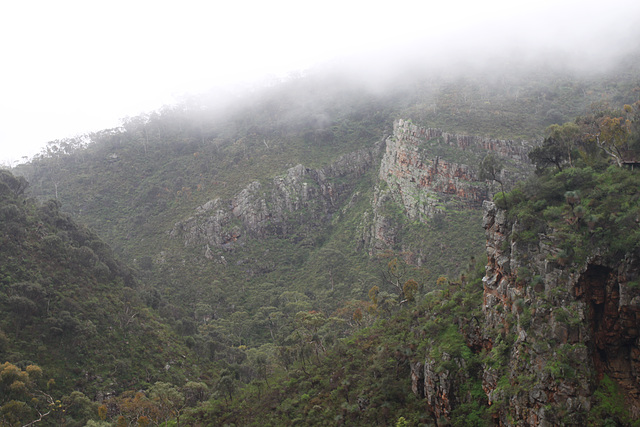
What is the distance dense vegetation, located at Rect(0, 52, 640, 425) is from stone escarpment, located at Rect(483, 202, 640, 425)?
4.37 ft

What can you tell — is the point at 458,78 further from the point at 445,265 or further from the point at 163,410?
the point at 163,410

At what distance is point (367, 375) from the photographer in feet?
116

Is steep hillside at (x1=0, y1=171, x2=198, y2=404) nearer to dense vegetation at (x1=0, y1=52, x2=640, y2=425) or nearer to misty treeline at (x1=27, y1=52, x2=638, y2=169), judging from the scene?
dense vegetation at (x1=0, y1=52, x2=640, y2=425)

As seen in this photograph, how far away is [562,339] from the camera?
1988cm

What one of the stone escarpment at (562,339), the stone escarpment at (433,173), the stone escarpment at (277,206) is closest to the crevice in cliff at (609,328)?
the stone escarpment at (562,339)

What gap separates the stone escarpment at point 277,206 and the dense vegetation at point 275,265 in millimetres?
2144

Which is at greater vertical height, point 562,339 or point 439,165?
point 562,339

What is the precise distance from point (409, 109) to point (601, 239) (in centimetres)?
8748

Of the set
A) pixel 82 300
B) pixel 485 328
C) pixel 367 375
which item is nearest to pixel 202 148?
pixel 82 300

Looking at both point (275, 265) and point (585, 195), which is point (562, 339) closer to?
point (585, 195)

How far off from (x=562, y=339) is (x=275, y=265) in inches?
3032

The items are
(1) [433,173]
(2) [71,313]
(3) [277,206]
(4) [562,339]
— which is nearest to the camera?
(4) [562,339]

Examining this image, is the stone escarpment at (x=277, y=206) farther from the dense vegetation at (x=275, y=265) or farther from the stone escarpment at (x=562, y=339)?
the stone escarpment at (x=562, y=339)

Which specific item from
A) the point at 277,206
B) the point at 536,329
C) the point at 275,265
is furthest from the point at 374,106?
the point at 536,329
